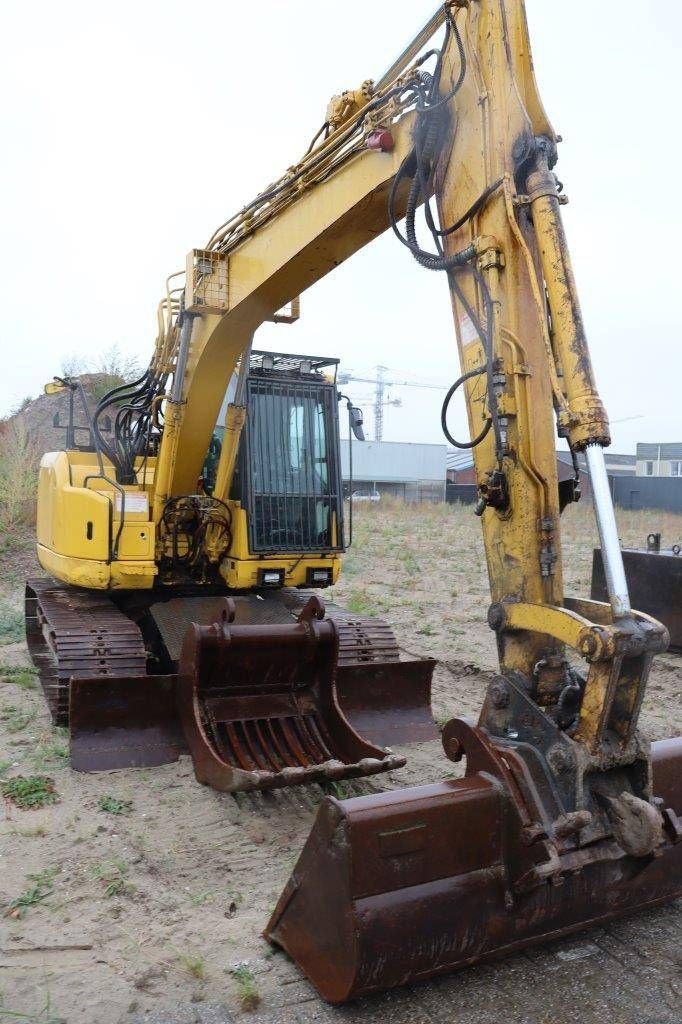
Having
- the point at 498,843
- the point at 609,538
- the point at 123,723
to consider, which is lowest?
the point at 123,723

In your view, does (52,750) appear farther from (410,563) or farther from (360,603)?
(410,563)

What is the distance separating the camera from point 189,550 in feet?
21.1

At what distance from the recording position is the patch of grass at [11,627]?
8414 millimetres

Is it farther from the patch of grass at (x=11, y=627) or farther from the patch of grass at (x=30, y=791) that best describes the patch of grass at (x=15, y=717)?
the patch of grass at (x=11, y=627)

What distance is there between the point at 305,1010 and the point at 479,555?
45.7 feet

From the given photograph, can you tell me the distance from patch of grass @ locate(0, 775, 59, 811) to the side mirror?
2.85 metres

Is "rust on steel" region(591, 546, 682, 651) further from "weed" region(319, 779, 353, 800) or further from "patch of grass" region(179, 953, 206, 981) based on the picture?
"patch of grass" region(179, 953, 206, 981)

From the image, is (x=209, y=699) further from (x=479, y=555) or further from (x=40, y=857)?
(x=479, y=555)

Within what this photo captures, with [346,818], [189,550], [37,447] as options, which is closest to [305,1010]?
[346,818]

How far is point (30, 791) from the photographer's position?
14.8 ft

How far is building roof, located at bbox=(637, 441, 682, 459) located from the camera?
201 feet

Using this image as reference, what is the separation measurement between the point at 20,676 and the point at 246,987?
4.69 meters

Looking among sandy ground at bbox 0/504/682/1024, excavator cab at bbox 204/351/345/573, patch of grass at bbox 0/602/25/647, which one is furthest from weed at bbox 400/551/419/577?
sandy ground at bbox 0/504/682/1024

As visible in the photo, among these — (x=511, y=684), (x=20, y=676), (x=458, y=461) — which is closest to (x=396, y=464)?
(x=458, y=461)
